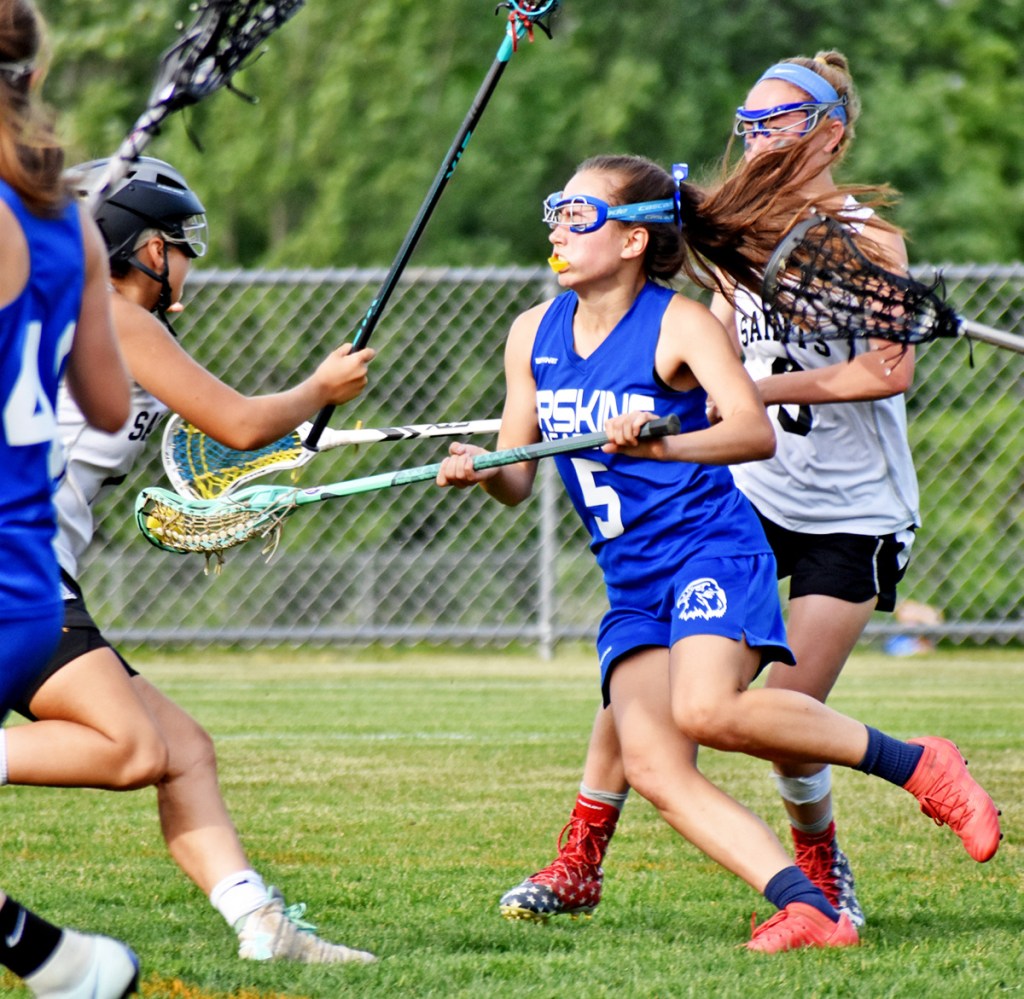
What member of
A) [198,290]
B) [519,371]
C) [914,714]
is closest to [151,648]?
[198,290]

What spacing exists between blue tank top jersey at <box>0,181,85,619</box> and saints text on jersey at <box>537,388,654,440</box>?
1.55m

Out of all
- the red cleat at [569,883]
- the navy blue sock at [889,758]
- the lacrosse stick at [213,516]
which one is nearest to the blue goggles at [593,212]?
the lacrosse stick at [213,516]

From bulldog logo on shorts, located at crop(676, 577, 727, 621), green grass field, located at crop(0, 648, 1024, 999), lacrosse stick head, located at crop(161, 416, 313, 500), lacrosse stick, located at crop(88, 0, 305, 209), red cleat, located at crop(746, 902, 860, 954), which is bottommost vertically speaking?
green grass field, located at crop(0, 648, 1024, 999)

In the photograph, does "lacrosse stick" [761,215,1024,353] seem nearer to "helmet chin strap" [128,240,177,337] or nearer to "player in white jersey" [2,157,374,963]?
"player in white jersey" [2,157,374,963]

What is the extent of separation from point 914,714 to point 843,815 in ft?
6.86

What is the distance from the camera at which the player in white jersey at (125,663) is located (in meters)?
3.47

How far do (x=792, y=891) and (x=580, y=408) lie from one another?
1.19 metres

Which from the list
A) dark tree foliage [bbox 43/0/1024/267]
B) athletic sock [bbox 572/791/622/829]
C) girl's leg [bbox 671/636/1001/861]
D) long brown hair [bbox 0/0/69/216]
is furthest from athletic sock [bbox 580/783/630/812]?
dark tree foliage [bbox 43/0/1024/267]

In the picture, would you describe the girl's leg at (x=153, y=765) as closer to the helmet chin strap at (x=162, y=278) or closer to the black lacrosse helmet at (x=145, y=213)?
the helmet chin strap at (x=162, y=278)

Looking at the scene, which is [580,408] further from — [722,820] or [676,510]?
[722,820]

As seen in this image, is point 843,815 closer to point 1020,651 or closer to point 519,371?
point 519,371

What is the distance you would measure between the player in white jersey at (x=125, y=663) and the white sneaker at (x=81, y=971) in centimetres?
55

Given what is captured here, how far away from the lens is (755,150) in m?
4.53

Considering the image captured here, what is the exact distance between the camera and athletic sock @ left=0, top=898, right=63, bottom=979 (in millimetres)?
2920
